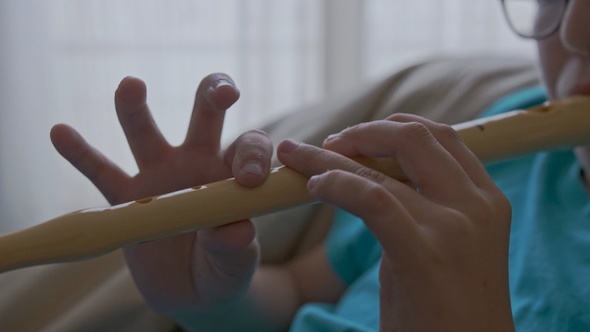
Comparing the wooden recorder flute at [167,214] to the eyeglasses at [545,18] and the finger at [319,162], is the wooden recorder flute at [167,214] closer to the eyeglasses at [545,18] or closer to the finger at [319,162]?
the finger at [319,162]

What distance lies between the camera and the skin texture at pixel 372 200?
0.55 meters

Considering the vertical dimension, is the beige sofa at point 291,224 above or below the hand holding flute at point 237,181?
below

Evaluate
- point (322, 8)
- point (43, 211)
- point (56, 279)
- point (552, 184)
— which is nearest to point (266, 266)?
point (56, 279)

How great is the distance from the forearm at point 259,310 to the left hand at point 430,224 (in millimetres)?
279

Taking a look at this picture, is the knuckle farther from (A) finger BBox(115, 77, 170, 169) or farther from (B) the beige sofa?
(B) the beige sofa

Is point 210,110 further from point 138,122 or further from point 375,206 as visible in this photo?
point 375,206

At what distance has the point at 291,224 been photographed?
3.22 ft

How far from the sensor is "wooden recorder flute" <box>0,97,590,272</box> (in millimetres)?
554

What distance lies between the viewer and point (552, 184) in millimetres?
894

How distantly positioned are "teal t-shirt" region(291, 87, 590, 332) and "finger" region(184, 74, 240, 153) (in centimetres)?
25

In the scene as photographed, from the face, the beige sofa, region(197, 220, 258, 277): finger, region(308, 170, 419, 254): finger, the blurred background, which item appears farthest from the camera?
the blurred background

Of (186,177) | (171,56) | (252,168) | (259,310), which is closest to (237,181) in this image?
(252,168)

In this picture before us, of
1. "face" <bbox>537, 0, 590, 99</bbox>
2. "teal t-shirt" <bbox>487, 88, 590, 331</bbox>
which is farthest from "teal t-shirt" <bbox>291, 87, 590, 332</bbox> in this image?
"face" <bbox>537, 0, 590, 99</bbox>

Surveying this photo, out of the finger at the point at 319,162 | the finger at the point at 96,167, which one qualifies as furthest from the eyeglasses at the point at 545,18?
the finger at the point at 96,167
